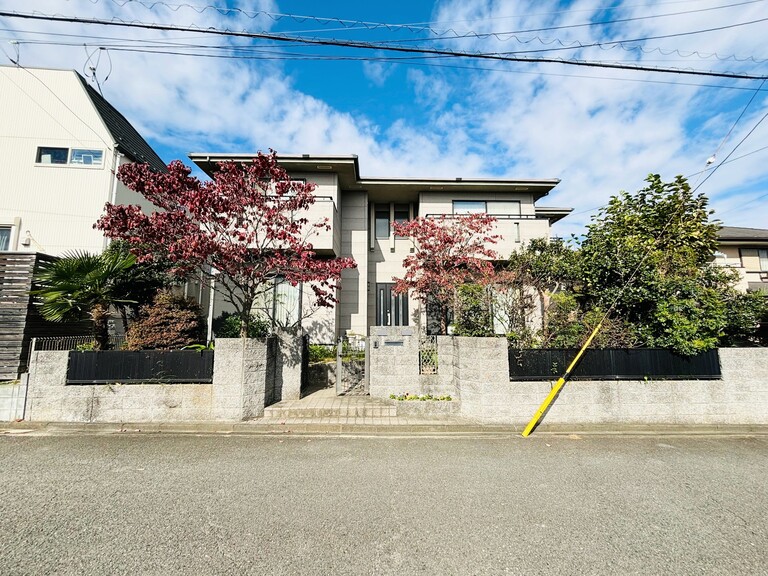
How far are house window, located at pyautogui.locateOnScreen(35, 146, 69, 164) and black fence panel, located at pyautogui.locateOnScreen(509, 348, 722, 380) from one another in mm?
14262

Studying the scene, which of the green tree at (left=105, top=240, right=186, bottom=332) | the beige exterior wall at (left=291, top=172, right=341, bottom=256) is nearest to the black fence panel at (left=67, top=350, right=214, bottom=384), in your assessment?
the green tree at (left=105, top=240, right=186, bottom=332)

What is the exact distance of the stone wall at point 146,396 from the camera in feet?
18.2

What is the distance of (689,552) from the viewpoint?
270cm

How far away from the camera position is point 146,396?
5.60 m

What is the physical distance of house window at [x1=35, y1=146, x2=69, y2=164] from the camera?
10102 mm

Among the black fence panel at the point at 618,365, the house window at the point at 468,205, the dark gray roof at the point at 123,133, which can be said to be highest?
the dark gray roof at the point at 123,133

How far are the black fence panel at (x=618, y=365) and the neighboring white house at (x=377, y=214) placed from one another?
5.29 m

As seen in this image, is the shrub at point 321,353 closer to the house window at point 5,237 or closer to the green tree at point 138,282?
the green tree at point 138,282

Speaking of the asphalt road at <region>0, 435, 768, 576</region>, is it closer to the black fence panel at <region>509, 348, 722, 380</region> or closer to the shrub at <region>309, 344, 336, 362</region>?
the black fence panel at <region>509, 348, 722, 380</region>

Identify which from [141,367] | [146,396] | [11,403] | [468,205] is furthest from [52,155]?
[468,205]

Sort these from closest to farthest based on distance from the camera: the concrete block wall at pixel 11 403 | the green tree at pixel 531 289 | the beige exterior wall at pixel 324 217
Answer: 1. the concrete block wall at pixel 11 403
2. the green tree at pixel 531 289
3. the beige exterior wall at pixel 324 217

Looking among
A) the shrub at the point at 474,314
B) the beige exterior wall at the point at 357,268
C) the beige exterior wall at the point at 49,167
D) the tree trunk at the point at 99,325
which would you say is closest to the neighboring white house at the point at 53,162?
the beige exterior wall at the point at 49,167

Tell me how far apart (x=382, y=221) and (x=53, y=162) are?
35.6ft

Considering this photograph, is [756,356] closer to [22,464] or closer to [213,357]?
[213,357]
